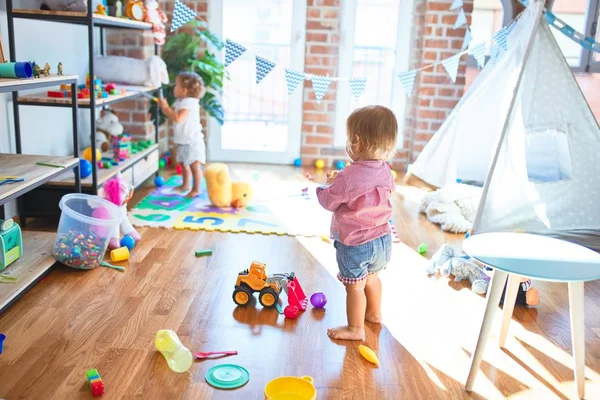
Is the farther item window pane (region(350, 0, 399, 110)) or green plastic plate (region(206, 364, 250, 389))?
window pane (region(350, 0, 399, 110))

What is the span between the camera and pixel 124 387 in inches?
75.2

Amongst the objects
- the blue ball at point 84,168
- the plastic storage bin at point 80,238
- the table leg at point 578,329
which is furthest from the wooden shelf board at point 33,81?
the table leg at point 578,329

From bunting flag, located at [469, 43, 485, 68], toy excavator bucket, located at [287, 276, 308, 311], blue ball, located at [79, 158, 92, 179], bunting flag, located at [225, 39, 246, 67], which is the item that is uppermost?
bunting flag, located at [469, 43, 485, 68]

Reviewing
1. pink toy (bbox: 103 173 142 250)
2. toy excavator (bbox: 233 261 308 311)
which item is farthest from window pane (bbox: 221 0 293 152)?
toy excavator (bbox: 233 261 308 311)

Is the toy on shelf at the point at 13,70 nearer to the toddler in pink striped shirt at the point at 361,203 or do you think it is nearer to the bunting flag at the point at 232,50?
the toddler in pink striped shirt at the point at 361,203

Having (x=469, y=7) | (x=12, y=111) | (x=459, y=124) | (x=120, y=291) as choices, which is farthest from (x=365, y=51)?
(x=120, y=291)

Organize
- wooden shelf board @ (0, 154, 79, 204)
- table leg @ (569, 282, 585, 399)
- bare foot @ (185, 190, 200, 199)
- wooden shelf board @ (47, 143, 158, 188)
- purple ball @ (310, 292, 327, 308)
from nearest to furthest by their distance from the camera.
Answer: table leg @ (569, 282, 585, 399), wooden shelf board @ (0, 154, 79, 204), purple ball @ (310, 292, 327, 308), wooden shelf board @ (47, 143, 158, 188), bare foot @ (185, 190, 200, 199)

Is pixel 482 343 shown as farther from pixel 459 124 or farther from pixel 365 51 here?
pixel 365 51

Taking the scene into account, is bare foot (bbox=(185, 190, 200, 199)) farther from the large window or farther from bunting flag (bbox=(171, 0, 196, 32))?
the large window

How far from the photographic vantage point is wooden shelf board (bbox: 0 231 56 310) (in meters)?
2.43

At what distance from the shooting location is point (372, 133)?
2.12 m

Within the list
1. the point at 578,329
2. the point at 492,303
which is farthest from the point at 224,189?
the point at 578,329

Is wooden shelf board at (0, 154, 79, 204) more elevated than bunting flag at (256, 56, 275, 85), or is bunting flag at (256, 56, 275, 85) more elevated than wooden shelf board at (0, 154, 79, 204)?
bunting flag at (256, 56, 275, 85)

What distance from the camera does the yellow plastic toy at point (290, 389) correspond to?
5.99 feet
